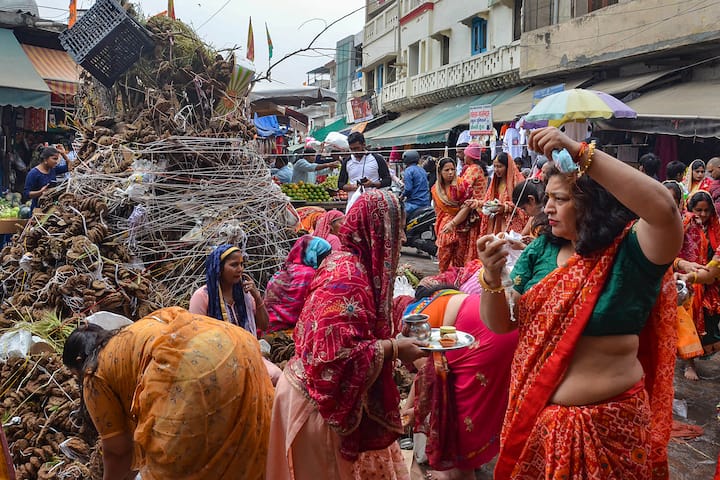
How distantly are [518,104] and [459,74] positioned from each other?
576 cm

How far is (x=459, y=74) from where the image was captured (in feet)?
67.9

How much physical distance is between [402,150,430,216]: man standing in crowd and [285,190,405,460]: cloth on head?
843cm

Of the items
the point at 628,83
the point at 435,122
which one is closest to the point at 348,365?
the point at 628,83

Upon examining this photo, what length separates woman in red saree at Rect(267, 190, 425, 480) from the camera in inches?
90.1

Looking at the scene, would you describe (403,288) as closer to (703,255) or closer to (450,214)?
(450,214)

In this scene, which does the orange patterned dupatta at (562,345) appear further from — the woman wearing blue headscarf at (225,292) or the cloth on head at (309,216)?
the cloth on head at (309,216)

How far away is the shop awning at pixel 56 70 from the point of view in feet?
39.4

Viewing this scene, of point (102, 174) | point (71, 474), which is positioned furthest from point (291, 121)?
point (71, 474)

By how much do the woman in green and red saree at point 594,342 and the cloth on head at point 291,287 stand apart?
2.83 metres

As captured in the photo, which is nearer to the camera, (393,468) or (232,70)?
(393,468)

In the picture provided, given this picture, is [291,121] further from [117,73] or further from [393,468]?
[393,468]

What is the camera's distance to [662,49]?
11531 mm

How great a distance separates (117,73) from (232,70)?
1.30 metres

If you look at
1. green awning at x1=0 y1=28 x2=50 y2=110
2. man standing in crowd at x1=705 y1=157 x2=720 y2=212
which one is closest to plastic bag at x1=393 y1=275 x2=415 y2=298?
man standing in crowd at x1=705 y1=157 x2=720 y2=212
